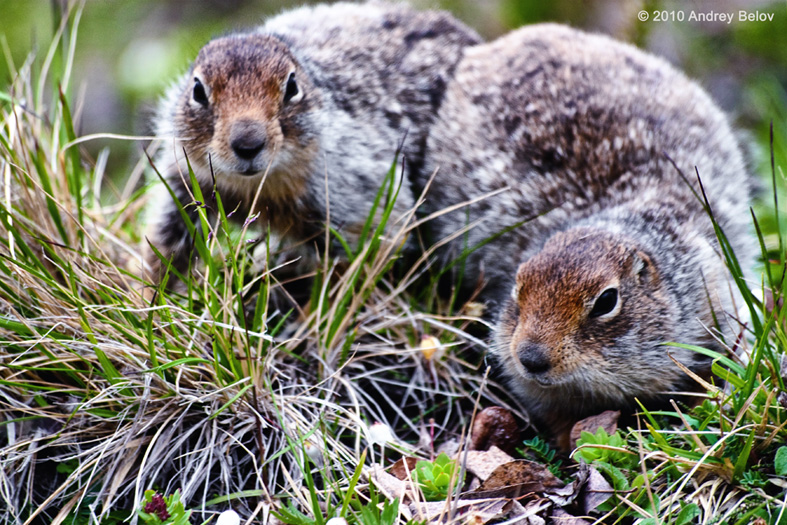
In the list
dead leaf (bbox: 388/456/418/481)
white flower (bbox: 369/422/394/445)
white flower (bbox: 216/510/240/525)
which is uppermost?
white flower (bbox: 369/422/394/445)

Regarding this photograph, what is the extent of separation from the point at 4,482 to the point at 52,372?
57cm

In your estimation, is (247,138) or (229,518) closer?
(229,518)

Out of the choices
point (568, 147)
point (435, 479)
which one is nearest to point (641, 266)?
point (568, 147)

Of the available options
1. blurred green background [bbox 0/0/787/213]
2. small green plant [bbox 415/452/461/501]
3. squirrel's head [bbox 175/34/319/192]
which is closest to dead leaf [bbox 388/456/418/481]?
small green plant [bbox 415/452/461/501]

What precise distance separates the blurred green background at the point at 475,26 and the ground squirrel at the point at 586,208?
1.73 meters

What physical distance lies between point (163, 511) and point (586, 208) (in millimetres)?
3090

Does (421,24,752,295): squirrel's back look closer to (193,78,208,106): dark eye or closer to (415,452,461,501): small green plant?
(415,452,461,501): small green plant

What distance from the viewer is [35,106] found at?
17.5 feet

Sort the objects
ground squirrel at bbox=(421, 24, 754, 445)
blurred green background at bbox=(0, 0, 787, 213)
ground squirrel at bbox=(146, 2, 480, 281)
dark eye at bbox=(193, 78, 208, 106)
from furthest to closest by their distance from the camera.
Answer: blurred green background at bbox=(0, 0, 787, 213)
dark eye at bbox=(193, 78, 208, 106)
ground squirrel at bbox=(146, 2, 480, 281)
ground squirrel at bbox=(421, 24, 754, 445)

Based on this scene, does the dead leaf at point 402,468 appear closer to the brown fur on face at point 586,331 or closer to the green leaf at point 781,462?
the brown fur on face at point 586,331

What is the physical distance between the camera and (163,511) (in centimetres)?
329

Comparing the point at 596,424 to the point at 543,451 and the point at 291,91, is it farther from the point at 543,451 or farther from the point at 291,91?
the point at 291,91

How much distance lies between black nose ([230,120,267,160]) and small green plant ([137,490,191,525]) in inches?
74.0

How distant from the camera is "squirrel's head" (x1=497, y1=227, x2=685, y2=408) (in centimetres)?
385
